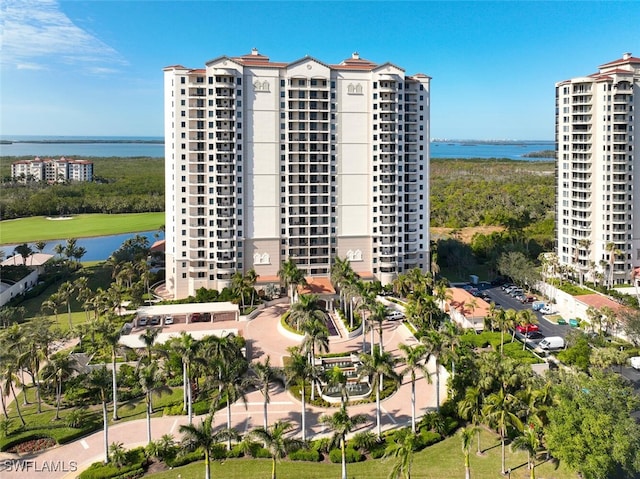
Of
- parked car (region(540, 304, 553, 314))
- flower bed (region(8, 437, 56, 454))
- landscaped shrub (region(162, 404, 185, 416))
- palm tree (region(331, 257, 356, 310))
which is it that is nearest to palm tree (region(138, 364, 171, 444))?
landscaped shrub (region(162, 404, 185, 416))

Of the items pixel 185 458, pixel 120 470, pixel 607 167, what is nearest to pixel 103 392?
pixel 120 470

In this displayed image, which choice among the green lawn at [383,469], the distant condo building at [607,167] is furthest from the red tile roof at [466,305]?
the green lawn at [383,469]

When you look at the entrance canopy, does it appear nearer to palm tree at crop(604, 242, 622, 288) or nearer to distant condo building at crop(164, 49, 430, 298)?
distant condo building at crop(164, 49, 430, 298)

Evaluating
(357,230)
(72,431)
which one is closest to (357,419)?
(72,431)

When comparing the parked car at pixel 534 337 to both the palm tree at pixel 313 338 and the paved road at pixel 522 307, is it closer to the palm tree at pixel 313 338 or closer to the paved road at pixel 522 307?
the paved road at pixel 522 307

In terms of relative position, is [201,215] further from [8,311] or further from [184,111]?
[8,311]

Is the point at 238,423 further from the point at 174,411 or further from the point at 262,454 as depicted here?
the point at 174,411
